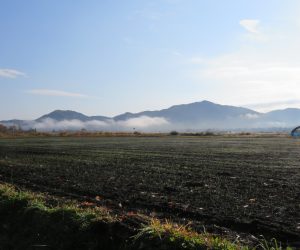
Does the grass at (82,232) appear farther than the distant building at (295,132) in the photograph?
No

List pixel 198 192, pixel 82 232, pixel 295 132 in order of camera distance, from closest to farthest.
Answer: pixel 82 232, pixel 198 192, pixel 295 132

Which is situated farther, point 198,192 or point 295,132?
point 295,132

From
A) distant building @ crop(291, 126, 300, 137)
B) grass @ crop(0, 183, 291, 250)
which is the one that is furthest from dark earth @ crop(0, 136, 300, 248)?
distant building @ crop(291, 126, 300, 137)

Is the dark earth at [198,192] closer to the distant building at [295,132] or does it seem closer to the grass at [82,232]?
the grass at [82,232]

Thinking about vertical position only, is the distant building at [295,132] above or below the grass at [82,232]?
above

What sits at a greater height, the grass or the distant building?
the distant building

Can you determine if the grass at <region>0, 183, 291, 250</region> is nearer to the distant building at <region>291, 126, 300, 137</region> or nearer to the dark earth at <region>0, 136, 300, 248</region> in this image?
the dark earth at <region>0, 136, 300, 248</region>

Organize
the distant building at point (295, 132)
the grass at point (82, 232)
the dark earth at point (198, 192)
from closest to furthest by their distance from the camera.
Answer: the grass at point (82, 232) → the dark earth at point (198, 192) → the distant building at point (295, 132)

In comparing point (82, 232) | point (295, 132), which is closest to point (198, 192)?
point (82, 232)

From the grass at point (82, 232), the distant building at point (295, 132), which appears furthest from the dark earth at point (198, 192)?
the distant building at point (295, 132)

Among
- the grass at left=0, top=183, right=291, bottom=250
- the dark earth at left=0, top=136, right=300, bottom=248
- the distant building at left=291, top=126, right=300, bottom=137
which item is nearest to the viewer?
the grass at left=0, top=183, right=291, bottom=250

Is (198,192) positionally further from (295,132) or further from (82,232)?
(295,132)

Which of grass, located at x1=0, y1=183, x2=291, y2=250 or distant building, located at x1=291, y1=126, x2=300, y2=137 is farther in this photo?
distant building, located at x1=291, y1=126, x2=300, y2=137

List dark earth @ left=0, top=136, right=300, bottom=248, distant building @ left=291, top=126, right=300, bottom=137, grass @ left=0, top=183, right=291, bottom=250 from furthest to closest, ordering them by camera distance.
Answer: distant building @ left=291, top=126, right=300, bottom=137
dark earth @ left=0, top=136, right=300, bottom=248
grass @ left=0, top=183, right=291, bottom=250
